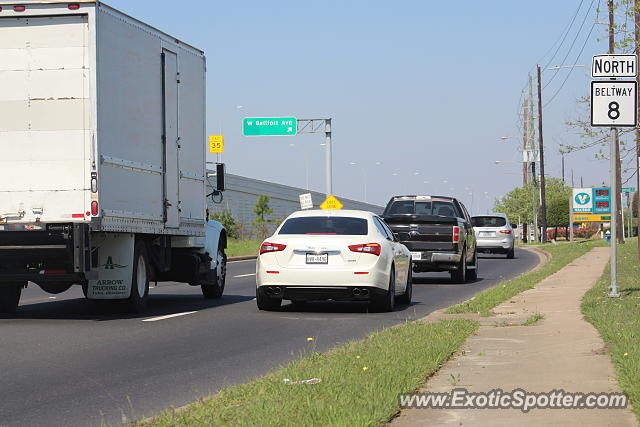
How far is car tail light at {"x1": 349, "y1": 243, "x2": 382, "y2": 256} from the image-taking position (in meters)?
16.7

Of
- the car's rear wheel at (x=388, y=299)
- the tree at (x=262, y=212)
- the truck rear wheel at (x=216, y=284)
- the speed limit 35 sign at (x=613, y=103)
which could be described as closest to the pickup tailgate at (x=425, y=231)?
the truck rear wheel at (x=216, y=284)

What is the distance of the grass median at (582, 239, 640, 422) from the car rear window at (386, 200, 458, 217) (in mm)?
5500

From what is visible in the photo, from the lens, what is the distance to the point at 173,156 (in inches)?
701

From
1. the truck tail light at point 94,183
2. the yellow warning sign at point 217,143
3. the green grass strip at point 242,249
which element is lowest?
the green grass strip at point 242,249

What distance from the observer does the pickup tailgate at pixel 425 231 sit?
25.8 m

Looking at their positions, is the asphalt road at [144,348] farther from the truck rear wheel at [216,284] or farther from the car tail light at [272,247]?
the car tail light at [272,247]

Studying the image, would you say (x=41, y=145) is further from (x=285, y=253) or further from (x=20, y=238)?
(x=285, y=253)

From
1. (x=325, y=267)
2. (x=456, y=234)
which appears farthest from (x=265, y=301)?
(x=456, y=234)

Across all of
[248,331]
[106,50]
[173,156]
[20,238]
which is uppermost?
[106,50]

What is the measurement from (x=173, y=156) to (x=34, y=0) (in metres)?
3.72

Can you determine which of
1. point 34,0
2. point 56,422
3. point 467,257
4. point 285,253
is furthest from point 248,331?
point 467,257

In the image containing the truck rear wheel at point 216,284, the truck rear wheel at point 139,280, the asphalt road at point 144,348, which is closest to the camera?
the asphalt road at point 144,348

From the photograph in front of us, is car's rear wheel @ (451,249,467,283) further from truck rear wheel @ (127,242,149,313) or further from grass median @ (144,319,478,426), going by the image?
grass median @ (144,319,478,426)

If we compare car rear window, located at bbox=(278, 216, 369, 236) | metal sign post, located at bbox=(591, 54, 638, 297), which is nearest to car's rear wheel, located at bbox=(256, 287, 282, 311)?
car rear window, located at bbox=(278, 216, 369, 236)
